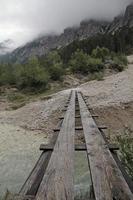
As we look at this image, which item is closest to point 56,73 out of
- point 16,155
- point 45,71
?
point 45,71

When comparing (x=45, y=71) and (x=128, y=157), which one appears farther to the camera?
(x=45, y=71)

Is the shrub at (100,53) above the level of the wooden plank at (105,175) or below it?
above

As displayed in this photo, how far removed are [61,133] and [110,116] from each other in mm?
9744

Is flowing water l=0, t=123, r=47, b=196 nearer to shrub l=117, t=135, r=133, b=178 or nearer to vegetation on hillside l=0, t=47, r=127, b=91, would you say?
shrub l=117, t=135, r=133, b=178

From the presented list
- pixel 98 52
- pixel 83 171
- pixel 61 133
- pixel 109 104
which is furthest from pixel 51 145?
pixel 98 52

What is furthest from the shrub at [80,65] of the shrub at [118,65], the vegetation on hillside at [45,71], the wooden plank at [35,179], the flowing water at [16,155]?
the wooden plank at [35,179]

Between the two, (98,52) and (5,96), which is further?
(98,52)

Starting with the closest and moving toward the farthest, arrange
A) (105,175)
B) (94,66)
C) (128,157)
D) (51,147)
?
(105,175)
(51,147)
(128,157)
(94,66)

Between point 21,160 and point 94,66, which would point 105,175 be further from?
point 94,66

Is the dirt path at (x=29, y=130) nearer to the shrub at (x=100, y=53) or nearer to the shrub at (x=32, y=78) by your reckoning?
the shrub at (x=32, y=78)

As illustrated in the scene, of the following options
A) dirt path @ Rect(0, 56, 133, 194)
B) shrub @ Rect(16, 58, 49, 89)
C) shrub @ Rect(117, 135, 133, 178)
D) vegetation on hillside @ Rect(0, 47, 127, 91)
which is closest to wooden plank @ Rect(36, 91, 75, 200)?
shrub @ Rect(117, 135, 133, 178)

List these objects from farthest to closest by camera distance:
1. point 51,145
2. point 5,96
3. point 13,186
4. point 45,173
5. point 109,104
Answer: point 5,96
point 109,104
point 13,186
point 51,145
point 45,173

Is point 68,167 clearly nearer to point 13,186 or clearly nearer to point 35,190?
point 35,190

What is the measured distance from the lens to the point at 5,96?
34.5 metres
